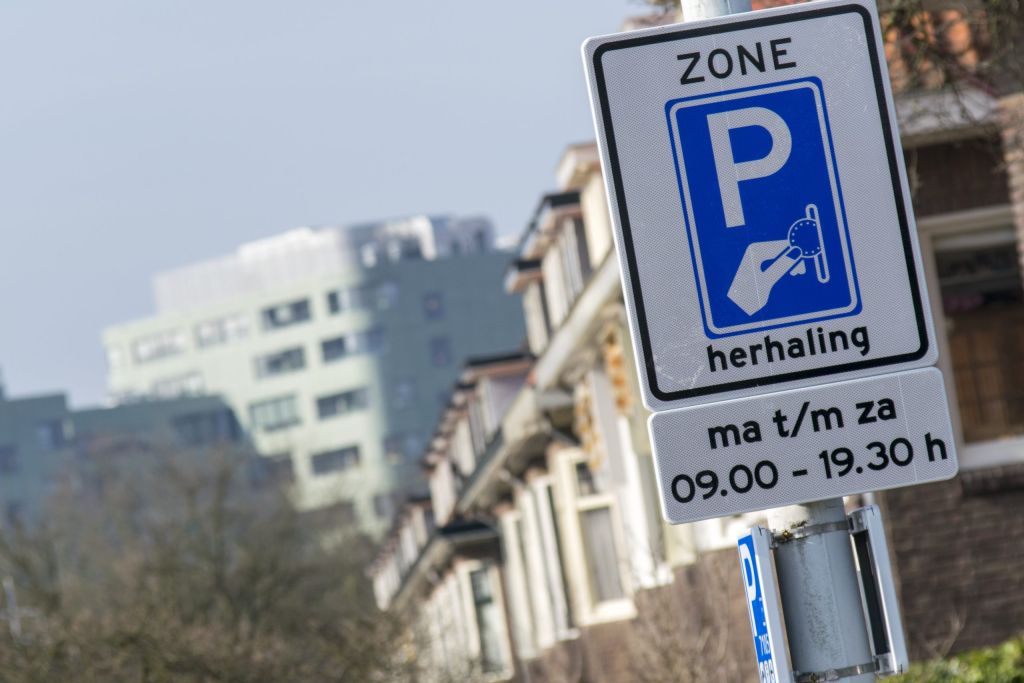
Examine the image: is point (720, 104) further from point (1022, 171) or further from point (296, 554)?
point (296, 554)

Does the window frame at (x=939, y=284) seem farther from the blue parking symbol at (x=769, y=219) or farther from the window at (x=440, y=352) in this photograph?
the window at (x=440, y=352)

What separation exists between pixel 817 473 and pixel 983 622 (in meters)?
11.7

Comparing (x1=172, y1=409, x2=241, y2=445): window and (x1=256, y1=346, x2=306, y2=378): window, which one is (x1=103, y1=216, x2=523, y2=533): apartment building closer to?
(x1=256, y1=346, x2=306, y2=378): window

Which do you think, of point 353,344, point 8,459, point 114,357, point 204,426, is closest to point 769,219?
point 353,344

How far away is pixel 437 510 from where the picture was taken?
157 ft

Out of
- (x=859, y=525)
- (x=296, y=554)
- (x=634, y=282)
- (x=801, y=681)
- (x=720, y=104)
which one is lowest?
(x=296, y=554)

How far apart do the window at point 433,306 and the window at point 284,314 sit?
26.5 ft

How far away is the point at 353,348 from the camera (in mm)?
123250

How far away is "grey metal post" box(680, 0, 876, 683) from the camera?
366 centimetres

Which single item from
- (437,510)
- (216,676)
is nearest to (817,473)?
(216,676)

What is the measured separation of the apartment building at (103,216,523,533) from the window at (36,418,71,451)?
15.0 ft

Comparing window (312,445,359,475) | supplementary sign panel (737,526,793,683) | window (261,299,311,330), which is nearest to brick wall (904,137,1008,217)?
supplementary sign panel (737,526,793,683)

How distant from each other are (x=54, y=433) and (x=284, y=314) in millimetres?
17899

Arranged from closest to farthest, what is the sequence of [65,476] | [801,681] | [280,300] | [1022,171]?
1. [801,681]
2. [1022,171]
3. [65,476]
4. [280,300]
